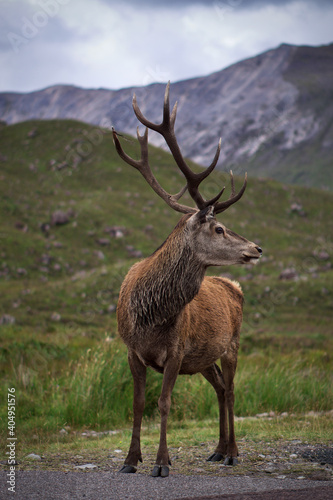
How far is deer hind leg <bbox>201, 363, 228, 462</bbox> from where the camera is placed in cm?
708

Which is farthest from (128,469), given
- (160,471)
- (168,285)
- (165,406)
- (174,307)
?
(168,285)

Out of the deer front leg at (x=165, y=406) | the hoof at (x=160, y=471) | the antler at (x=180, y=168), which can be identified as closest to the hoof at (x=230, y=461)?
the deer front leg at (x=165, y=406)

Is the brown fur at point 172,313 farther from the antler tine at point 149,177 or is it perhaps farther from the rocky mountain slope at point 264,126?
the rocky mountain slope at point 264,126

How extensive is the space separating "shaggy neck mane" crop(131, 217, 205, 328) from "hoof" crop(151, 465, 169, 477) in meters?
1.56

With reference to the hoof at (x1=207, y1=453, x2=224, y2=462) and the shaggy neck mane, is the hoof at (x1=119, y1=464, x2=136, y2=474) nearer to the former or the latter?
the hoof at (x1=207, y1=453, x2=224, y2=462)

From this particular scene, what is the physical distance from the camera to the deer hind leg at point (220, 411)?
23.2 feet

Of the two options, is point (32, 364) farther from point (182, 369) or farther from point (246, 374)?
point (182, 369)

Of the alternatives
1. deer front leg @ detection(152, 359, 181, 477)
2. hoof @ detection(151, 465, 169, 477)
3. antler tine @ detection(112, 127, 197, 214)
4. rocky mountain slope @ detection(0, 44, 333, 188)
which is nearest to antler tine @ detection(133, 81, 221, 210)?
antler tine @ detection(112, 127, 197, 214)

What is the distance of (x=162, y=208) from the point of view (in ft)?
122

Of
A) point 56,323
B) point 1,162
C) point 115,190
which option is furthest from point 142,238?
point 1,162

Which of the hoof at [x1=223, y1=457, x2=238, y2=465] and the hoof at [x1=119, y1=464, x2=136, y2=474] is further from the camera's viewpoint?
the hoof at [x1=223, y1=457, x2=238, y2=465]

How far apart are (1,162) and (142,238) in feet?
55.7

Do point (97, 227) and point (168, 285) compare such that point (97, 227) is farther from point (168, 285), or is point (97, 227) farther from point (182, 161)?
point (168, 285)

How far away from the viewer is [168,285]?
252 inches
